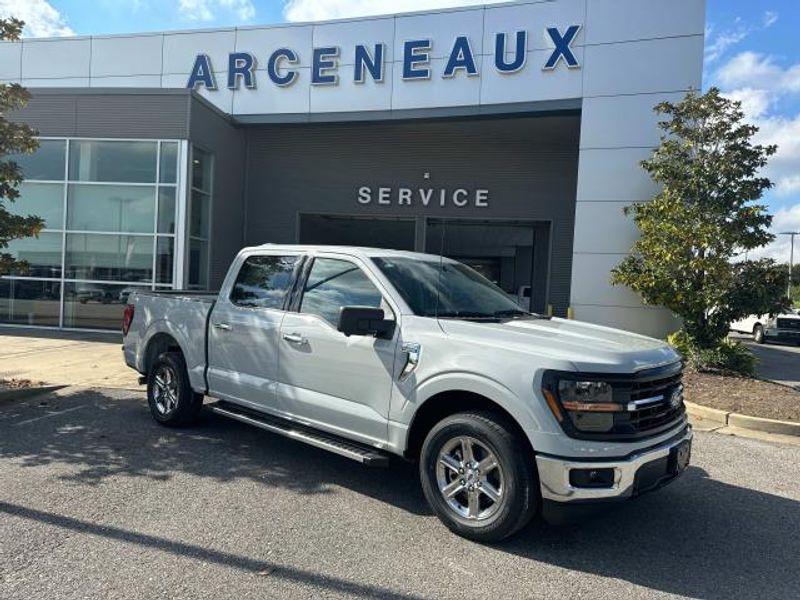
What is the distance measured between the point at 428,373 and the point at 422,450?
532 millimetres

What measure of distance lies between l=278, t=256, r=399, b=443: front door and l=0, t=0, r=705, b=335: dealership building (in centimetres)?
1018

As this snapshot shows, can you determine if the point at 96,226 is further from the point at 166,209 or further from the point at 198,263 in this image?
the point at 198,263

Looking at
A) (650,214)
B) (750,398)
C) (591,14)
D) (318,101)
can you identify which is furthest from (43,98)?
(750,398)

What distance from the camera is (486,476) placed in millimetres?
4070

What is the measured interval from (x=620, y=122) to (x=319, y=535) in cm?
1282

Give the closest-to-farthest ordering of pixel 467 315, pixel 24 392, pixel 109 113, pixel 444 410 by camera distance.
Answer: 1. pixel 444 410
2. pixel 467 315
3. pixel 24 392
4. pixel 109 113

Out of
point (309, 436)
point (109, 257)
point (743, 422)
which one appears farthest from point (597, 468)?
point (109, 257)

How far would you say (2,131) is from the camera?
838 centimetres

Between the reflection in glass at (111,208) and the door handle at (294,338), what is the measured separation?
1118 centimetres

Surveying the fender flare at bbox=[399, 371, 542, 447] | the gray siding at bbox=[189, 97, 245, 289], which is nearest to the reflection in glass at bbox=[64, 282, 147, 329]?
the gray siding at bbox=[189, 97, 245, 289]

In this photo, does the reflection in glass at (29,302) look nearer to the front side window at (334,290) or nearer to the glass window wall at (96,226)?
the glass window wall at (96,226)

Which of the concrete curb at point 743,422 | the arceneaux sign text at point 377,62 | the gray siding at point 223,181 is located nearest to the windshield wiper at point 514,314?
the concrete curb at point 743,422

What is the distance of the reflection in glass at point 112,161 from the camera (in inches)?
598

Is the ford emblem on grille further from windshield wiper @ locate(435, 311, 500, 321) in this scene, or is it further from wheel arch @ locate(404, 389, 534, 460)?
windshield wiper @ locate(435, 311, 500, 321)
